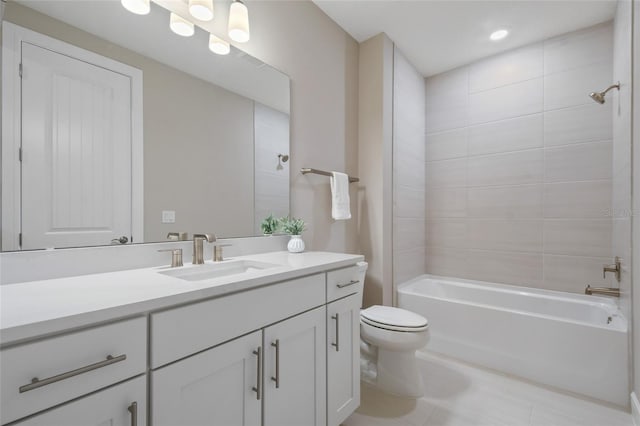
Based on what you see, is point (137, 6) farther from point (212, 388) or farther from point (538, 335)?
point (538, 335)

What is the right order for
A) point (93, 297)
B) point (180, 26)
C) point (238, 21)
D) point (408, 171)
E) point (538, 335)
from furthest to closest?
point (408, 171), point (538, 335), point (238, 21), point (180, 26), point (93, 297)

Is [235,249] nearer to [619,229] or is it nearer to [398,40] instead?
[398,40]

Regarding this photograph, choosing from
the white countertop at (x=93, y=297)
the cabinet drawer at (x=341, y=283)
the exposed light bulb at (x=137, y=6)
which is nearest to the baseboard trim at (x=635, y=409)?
the cabinet drawer at (x=341, y=283)

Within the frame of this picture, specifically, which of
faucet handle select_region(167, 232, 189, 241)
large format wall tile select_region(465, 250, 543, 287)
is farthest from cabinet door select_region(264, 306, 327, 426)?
large format wall tile select_region(465, 250, 543, 287)

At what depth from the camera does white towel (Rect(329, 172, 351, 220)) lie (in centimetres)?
211

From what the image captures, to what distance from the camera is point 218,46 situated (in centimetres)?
151

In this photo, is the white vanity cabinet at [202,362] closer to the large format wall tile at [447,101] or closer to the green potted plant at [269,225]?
the green potted plant at [269,225]

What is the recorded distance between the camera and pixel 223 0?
1510mm

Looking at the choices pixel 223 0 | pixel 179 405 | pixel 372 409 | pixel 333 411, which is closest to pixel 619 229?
pixel 372 409

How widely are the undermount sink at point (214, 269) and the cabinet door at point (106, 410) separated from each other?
1.63 feet

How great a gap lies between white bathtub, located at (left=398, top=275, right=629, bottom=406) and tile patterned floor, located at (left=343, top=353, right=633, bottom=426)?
0.11 m

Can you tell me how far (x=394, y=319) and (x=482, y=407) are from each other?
66cm

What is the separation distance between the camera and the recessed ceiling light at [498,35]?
2357 millimetres

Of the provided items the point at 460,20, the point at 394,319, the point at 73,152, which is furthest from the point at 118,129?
the point at 460,20
